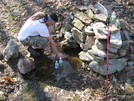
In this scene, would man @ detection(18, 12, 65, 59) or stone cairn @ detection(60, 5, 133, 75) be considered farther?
man @ detection(18, 12, 65, 59)

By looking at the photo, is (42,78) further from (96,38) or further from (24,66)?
(96,38)

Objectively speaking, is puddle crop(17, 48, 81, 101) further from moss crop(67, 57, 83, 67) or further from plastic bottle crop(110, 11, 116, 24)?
plastic bottle crop(110, 11, 116, 24)

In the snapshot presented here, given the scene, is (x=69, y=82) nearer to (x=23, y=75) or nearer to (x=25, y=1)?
(x=23, y=75)

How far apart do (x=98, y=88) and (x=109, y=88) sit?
280 mm

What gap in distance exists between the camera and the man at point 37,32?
4.54m

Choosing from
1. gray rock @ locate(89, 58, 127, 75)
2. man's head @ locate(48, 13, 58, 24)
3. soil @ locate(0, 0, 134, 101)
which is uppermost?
man's head @ locate(48, 13, 58, 24)

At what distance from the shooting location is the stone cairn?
4422 mm

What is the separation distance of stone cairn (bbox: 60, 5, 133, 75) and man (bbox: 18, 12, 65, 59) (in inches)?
33.8

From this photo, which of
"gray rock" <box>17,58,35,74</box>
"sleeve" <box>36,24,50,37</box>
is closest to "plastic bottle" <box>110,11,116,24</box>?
"sleeve" <box>36,24,50,37</box>

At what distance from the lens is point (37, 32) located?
4957 millimetres

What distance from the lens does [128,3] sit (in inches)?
280

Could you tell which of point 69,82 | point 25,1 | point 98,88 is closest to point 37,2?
point 25,1

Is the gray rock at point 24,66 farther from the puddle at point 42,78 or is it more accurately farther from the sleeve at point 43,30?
the sleeve at point 43,30

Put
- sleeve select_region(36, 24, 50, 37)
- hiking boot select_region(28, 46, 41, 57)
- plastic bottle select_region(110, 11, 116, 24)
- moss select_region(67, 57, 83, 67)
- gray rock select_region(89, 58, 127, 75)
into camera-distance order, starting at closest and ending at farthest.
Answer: gray rock select_region(89, 58, 127, 75) < sleeve select_region(36, 24, 50, 37) < plastic bottle select_region(110, 11, 116, 24) < moss select_region(67, 57, 83, 67) < hiking boot select_region(28, 46, 41, 57)
